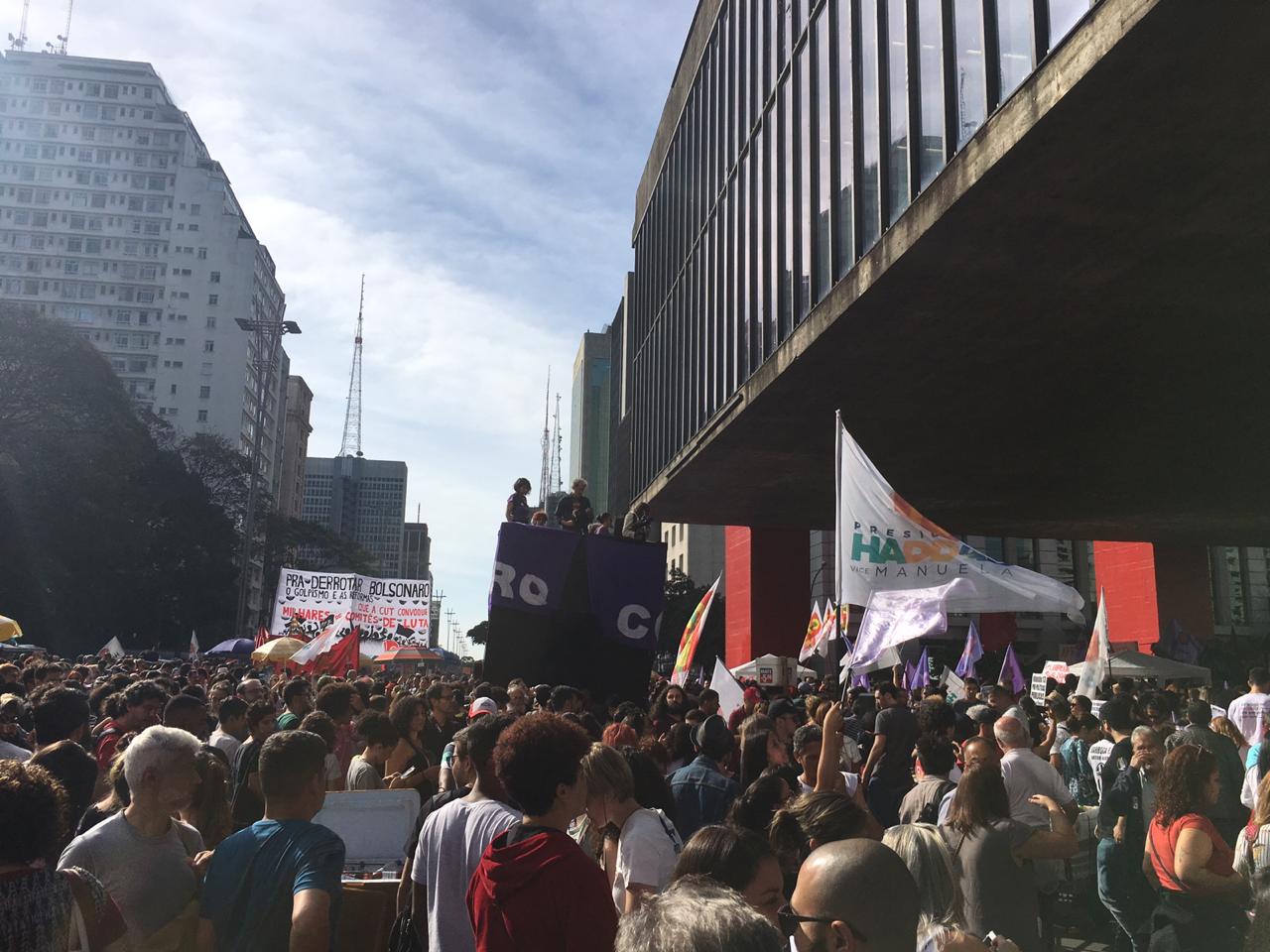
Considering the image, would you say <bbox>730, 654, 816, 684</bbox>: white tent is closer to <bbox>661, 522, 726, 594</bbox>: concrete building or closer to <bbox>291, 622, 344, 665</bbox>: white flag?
<bbox>291, 622, 344, 665</bbox>: white flag

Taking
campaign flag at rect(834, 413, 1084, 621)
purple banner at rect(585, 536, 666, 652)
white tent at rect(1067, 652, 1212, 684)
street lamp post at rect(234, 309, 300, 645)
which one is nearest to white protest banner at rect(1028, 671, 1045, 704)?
white tent at rect(1067, 652, 1212, 684)

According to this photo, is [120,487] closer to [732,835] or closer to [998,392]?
[998,392]

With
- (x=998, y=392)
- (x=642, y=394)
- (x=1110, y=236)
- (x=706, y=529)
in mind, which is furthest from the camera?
(x=706, y=529)

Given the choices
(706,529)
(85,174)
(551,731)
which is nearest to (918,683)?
(551,731)

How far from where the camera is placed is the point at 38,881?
2775 mm

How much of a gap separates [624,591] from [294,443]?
5604 inches

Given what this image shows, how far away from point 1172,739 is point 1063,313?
825 centimetres

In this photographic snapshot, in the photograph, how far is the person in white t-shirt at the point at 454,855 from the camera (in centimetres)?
395

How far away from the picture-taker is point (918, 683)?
2158 centimetres

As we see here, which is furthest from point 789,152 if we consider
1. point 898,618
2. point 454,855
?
point 454,855

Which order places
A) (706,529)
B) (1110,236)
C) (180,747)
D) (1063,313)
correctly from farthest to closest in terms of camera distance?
(706,529)
(1063,313)
(1110,236)
(180,747)

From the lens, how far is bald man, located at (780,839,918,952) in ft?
7.39

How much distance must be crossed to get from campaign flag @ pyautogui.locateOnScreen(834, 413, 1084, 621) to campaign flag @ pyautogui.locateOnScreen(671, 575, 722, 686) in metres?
2.22

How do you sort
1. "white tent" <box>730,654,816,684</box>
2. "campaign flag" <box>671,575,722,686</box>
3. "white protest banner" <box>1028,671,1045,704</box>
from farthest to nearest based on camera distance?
"white tent" <box>730,654,816,684</box>, "white protest banner" <box>1028,671,1045,704</box>, "campaign flag" <box>671,575,722,686</box>
